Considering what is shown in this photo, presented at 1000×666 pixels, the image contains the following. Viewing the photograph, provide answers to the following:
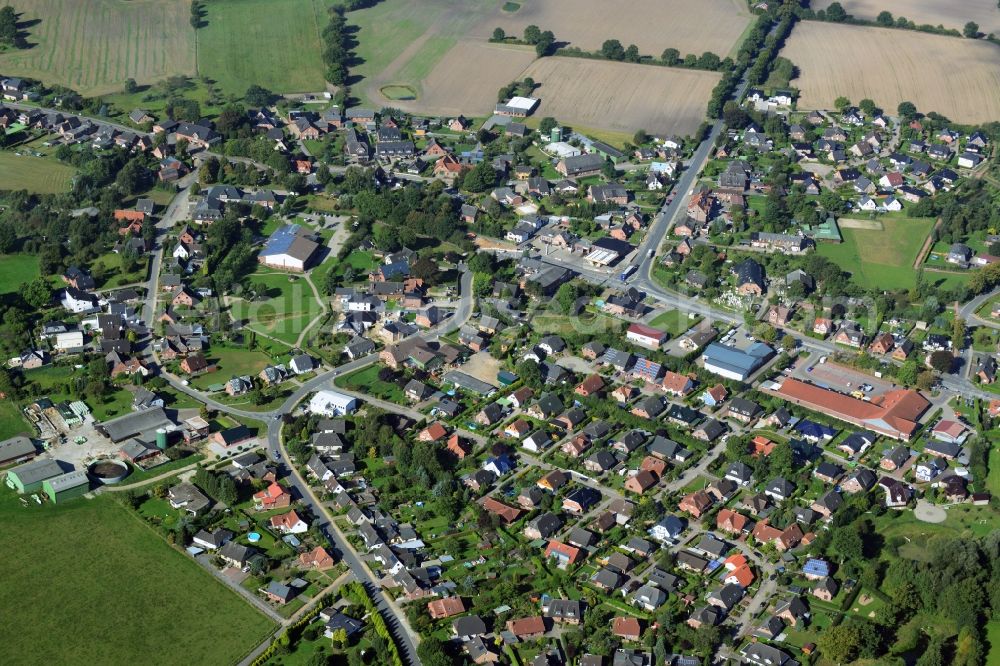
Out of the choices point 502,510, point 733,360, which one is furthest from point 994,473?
point 502,510

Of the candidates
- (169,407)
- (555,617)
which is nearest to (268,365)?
(169,407)

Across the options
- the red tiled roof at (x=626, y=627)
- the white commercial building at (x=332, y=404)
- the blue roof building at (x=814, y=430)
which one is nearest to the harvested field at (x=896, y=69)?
the blue roof building at (x=814, y=430)

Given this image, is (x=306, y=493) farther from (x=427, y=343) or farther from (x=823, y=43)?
(x=823, y=43)

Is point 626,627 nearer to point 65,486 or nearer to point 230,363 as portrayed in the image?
point 65,486

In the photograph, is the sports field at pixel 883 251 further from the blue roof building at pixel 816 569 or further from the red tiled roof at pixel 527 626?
the red tiled roof at pixel 527 626

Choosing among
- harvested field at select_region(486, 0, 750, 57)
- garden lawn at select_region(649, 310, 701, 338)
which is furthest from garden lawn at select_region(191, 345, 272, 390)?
harvested field at select_region(486, 0, 750, 57)
